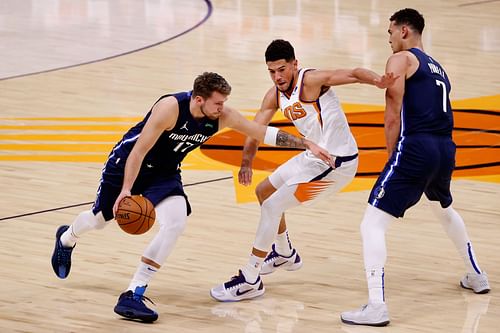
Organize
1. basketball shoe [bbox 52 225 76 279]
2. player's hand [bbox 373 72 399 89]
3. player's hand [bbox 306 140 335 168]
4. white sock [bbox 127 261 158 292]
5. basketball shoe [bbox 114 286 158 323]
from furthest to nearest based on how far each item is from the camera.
→ basketball shoe [bbox 52 225 76 279], player's hand [bbox 306 140 335 168], white sock [bbox 127 261 158 292], basketball shoe [bbox 114 286 158 323], player's hand [bbox 373 72 399 89]

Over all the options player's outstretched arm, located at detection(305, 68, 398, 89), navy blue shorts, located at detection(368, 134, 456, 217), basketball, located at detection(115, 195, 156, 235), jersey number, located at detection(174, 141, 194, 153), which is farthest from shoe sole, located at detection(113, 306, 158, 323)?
player's outstretched arm, located at detection(305, 68, 398, 89)

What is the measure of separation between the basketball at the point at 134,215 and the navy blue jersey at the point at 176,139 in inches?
18.6

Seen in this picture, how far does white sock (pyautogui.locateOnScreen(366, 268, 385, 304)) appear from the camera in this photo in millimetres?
7578

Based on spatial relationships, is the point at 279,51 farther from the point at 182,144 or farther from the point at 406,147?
the point at 406,147

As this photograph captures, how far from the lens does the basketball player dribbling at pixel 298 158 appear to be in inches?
320

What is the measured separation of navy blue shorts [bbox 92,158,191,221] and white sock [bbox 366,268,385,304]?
130 cm

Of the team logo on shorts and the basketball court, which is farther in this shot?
the basketball court

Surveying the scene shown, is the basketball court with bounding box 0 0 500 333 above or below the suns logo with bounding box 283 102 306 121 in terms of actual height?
below

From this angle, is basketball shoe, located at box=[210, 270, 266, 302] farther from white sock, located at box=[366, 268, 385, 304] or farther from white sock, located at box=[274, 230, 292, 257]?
white sock, located at box=[366, 268, 385, 304]

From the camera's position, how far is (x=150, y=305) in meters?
7.82

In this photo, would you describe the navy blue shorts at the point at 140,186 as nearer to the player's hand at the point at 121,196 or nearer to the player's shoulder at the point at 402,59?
the player's hand at the point at 121,196

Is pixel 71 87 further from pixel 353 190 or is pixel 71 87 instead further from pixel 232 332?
pixel 232 332

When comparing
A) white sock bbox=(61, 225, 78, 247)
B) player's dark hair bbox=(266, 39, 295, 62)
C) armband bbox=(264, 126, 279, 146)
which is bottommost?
white sock bbox=(61, 225, 78, 247)

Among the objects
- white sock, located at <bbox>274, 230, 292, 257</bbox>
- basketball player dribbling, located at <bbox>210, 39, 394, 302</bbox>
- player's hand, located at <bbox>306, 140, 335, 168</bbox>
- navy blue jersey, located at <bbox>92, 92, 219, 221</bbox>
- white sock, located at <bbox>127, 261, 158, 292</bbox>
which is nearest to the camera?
white sock, located at <bbox>127, 261, 158, 292</bbox>
